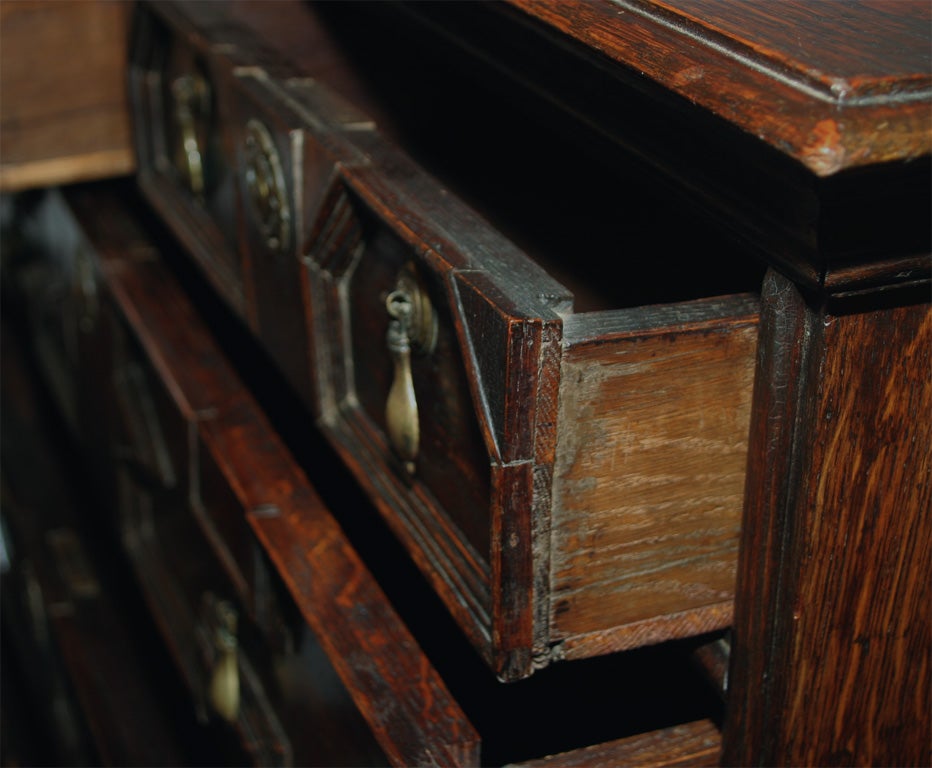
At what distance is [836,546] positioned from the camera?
54 cm

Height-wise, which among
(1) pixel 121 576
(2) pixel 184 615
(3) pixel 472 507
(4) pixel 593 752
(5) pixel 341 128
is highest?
(5) pixel 341 128

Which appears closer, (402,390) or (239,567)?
(402,390)

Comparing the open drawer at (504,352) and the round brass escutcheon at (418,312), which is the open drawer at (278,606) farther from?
the round brass escutcheon at (418,312)

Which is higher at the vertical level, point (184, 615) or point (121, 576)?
point (184, 615)

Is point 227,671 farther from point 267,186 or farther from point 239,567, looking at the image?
point 267,186

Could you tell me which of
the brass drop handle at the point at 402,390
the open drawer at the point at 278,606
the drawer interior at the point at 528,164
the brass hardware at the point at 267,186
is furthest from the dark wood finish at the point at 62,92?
the brass drop handle at the point at 402,390

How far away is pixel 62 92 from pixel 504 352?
2.40 feet

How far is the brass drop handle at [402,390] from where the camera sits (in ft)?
2.00

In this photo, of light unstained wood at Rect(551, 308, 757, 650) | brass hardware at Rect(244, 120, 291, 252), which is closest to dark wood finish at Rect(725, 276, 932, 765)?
light unstained wood at Rect(551, 308, 757, 650)

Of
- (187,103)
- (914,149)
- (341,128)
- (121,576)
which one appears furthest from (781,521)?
(121,576)

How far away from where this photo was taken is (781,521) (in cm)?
54

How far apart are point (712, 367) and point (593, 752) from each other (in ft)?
0.69

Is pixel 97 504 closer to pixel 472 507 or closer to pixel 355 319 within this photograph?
pixel 355 319

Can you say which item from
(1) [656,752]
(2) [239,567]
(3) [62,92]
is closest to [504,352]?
(1) [656,752]
